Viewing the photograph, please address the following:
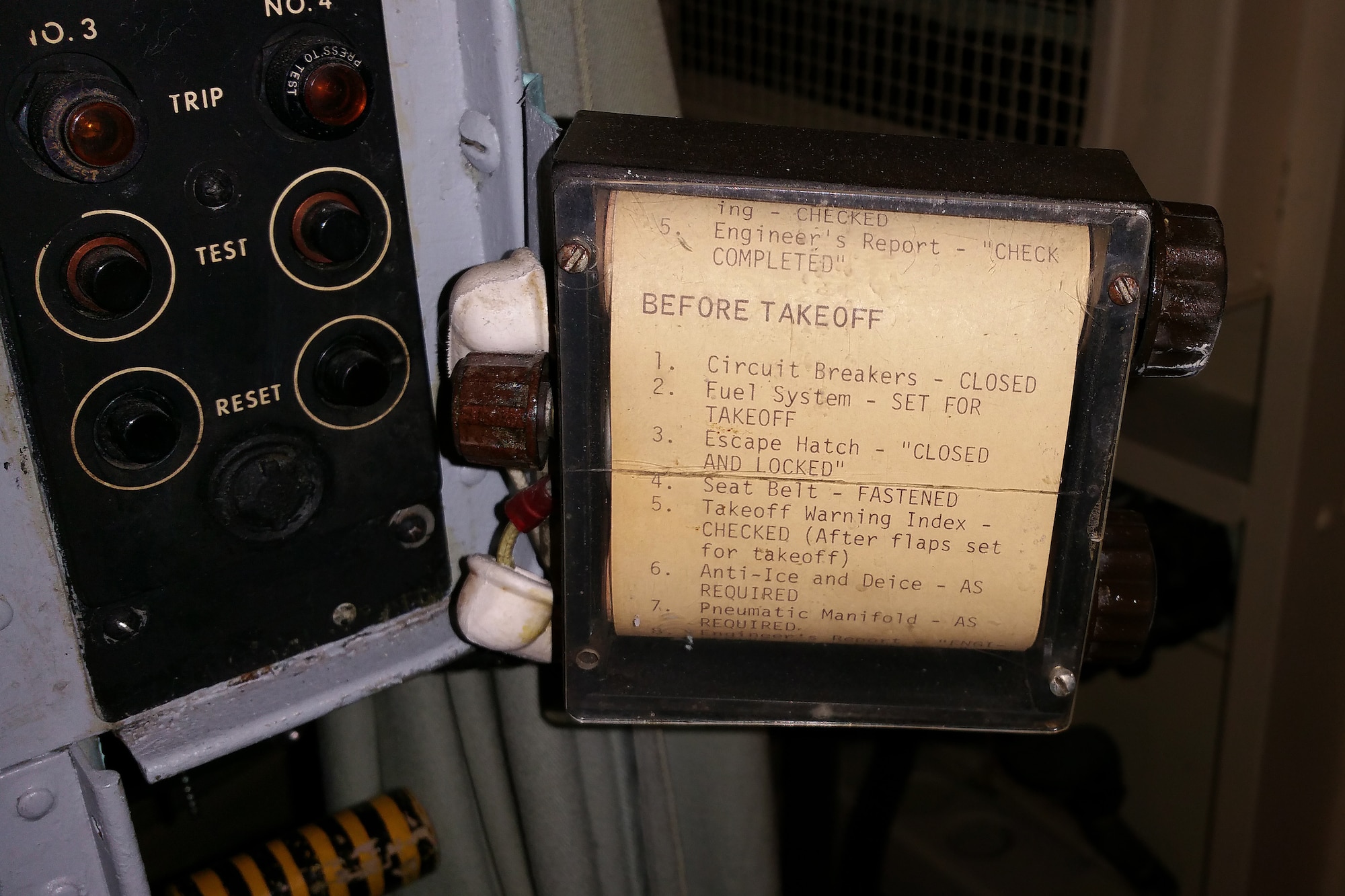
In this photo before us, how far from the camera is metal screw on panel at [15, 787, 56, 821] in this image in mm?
510

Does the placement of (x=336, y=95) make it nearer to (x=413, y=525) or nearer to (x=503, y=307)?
(x=503, y=307)

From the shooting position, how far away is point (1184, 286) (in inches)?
19.4

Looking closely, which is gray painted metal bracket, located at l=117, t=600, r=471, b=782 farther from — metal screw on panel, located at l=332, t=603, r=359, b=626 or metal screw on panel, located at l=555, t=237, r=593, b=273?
metal screw on panel, located at l=555, t=237, r=593, b=273

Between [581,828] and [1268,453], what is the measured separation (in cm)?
81

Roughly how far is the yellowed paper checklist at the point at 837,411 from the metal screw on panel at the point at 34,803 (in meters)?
0.28

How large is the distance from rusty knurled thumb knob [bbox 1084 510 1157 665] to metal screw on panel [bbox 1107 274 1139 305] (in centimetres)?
12

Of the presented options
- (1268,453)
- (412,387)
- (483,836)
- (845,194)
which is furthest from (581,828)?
(1268,453)

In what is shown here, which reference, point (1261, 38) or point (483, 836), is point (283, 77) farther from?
point (1261, 38)

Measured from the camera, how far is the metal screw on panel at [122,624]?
1.67 ft

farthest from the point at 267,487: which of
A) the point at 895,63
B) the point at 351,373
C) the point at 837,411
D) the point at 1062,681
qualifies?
the point at 895,63

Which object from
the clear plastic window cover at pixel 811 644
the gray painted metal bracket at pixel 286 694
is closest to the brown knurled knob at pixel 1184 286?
the clear plastic window cover at pixel 811 644

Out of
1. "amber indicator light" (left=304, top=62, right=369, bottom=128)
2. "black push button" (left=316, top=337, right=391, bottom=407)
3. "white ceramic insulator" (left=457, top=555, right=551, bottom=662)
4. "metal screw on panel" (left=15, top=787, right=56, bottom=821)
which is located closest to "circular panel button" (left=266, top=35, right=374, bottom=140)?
"amber indicator light" (left=304, top=62, right=369, bottom=128)

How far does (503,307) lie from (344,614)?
0.20 metres

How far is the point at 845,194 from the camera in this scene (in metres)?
0.46
